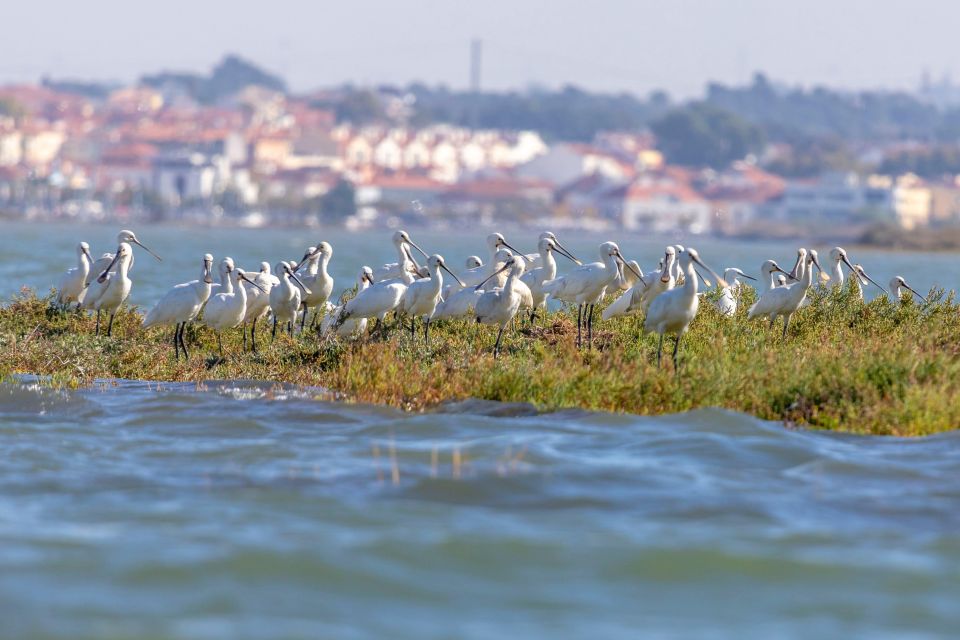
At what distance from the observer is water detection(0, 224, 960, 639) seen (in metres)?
8.73

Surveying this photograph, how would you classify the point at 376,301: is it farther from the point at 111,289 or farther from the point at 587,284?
the point at 111,289

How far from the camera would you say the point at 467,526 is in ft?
34.1

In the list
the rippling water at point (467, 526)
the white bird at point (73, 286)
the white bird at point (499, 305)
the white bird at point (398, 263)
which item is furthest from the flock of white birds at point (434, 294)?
the rippling water at point (467, 526)

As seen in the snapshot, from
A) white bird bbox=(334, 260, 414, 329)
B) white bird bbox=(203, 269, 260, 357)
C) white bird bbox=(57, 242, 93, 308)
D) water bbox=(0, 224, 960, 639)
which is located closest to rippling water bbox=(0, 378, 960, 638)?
water bbox=(0, 224, 960, 639)

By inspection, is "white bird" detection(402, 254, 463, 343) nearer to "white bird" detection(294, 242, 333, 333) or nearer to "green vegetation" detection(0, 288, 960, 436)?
"green vegetation" detection(0, 288, 960, 436)

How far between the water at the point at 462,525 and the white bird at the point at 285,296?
12.8 ft

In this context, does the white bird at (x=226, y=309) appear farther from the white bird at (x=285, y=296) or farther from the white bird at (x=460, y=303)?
the white bird at (x=460, y=303)

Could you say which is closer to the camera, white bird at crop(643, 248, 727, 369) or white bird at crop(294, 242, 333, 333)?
white bird at crop(643, 248, 727, 369)

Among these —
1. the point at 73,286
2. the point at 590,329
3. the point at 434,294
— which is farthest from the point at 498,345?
the point at 73,286

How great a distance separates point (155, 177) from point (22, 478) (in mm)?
182292

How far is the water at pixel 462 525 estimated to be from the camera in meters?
8.73

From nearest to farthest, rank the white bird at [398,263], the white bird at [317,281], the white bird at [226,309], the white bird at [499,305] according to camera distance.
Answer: the white bird at [499,305]
the white bird at [226,309]
the white bird at [317,281]
the white bird at [398,263]

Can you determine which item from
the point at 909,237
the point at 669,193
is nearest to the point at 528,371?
the point at 909,237

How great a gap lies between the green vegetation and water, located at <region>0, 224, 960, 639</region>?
385 millimetres
